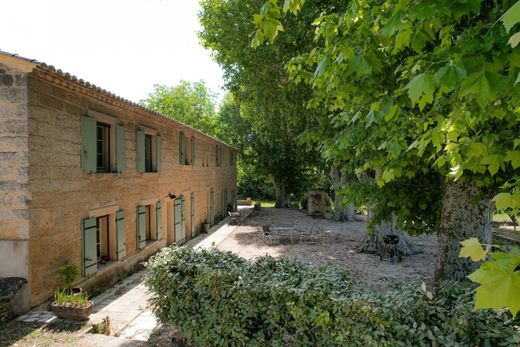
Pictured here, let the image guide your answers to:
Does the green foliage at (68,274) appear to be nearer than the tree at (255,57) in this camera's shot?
Yes

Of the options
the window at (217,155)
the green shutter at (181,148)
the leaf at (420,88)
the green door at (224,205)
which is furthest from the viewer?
the green door at (224,205)

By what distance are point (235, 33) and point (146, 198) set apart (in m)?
7.33

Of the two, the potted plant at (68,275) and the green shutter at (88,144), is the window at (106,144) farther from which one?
the potted plant at (68,275)

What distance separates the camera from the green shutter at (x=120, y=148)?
882 centimetres

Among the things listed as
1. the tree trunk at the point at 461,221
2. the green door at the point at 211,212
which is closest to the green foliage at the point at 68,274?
the tree trunk at the point at 461,221

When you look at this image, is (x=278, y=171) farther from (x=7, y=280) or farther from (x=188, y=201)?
(x=7, y=280)

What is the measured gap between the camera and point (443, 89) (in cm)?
243

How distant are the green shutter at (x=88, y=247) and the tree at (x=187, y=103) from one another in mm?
29092

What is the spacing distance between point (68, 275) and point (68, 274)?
0.07 ft

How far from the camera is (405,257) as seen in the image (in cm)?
1261

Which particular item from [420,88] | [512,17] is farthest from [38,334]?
[512,17]

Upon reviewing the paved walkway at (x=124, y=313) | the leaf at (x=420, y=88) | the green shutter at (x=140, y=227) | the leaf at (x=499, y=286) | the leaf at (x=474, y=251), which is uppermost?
the leaf at (x=420, y=88)

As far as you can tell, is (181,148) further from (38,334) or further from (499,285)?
(499,285)

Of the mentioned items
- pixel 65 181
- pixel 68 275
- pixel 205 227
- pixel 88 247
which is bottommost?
pixel 205 227
